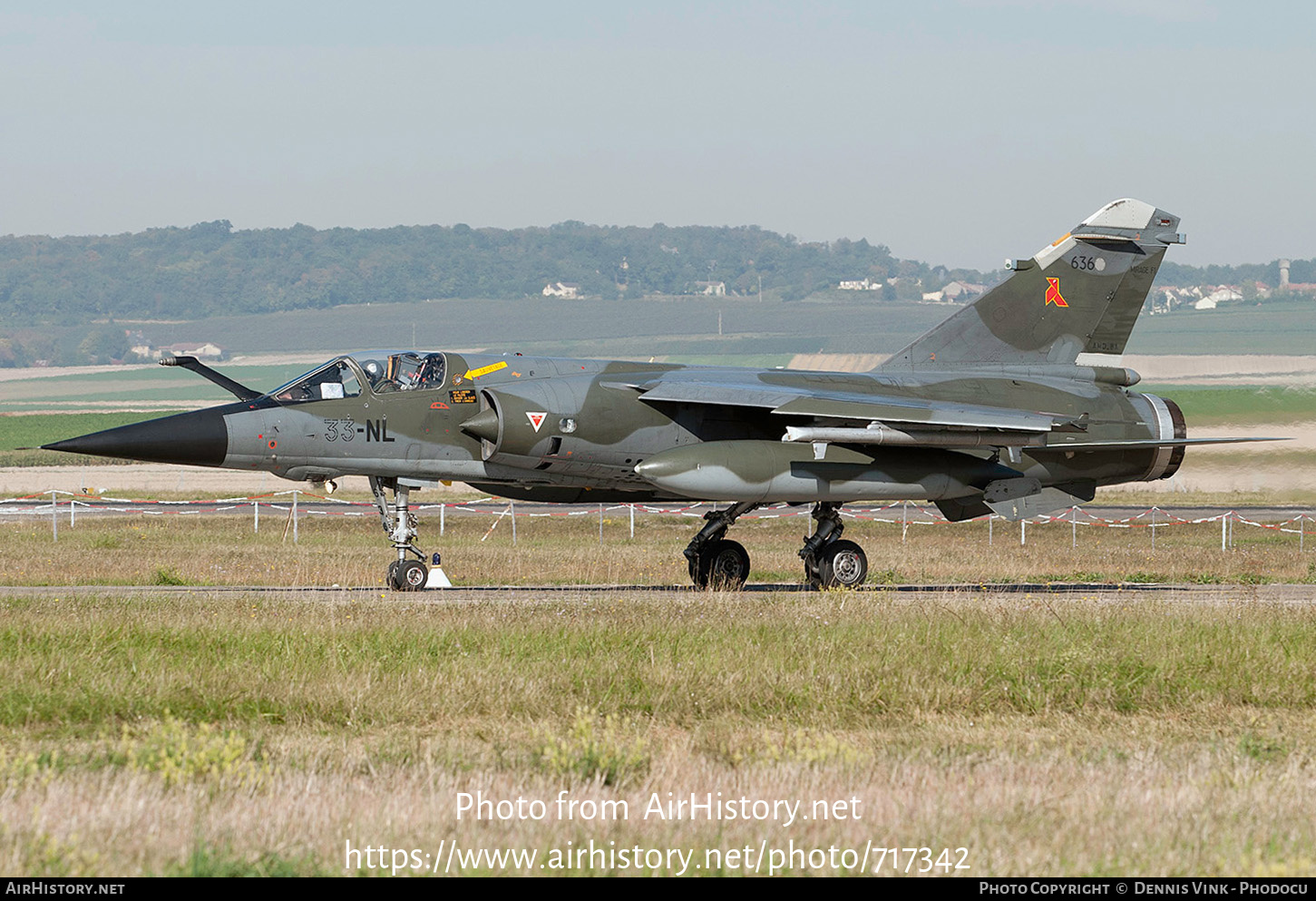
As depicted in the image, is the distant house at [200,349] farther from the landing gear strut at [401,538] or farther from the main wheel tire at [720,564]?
the main wheel tire at [720,564]

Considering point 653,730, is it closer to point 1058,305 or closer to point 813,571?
point 813,571

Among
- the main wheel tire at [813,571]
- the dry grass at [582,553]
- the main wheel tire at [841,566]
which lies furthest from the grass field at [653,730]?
the dry grass at [582,553]

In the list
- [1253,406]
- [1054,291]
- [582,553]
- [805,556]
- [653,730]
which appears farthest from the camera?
[1253,406]

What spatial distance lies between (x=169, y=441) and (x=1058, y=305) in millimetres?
12285

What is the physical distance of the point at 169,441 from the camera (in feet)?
51.6

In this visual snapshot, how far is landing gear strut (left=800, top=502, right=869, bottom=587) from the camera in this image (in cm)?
1806

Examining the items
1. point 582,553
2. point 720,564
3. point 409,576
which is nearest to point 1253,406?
point 582,553

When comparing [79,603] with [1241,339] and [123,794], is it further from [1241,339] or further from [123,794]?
[1241,339]

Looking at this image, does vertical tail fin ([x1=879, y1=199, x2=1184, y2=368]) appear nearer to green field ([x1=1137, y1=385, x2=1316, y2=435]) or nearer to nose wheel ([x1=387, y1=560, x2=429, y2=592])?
nose wheel ([x1=387, y1=560, x2=429, y2=592])

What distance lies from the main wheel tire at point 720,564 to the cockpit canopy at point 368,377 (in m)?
4.21

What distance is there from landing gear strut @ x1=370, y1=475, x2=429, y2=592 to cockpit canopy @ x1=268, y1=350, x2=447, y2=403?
1.13 metres

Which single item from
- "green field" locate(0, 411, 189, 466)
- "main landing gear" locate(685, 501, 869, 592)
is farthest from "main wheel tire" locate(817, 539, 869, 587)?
"green field" locate(0, 411, 189, 466)

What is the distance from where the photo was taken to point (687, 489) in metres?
16.3

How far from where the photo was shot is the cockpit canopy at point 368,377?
16.9 metres
